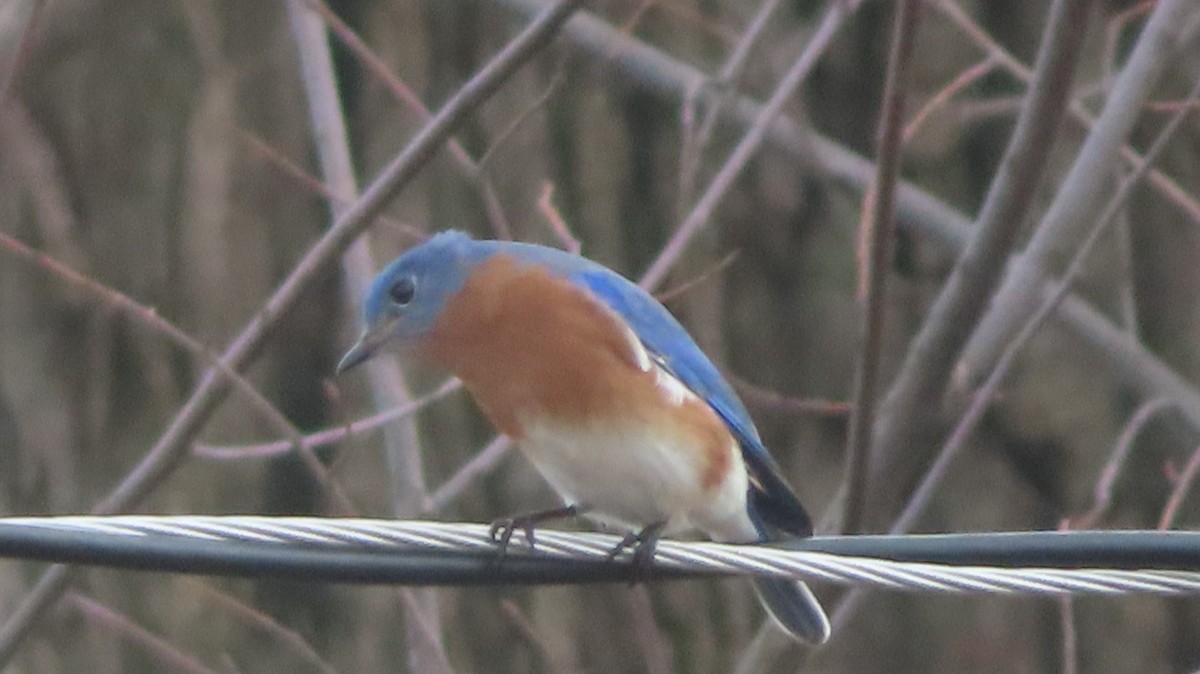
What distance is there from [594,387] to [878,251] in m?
0.58

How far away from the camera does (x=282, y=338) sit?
510 cm

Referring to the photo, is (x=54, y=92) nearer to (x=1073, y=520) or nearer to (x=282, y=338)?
(x=282, y=338)

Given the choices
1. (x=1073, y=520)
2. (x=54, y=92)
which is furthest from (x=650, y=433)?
(x=54, y=92)

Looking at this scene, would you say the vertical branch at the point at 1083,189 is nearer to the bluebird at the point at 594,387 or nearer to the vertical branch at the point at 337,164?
the bluebird at the point at 594,387

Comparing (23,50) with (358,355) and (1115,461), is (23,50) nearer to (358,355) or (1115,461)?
(358,355)

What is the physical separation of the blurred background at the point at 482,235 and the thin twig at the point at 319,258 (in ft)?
4.16

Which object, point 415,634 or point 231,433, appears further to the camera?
point 231,433

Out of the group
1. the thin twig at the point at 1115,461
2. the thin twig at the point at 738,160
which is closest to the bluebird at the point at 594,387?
the thin twig at the point at 738,160

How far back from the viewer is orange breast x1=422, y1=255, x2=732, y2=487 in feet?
11.5

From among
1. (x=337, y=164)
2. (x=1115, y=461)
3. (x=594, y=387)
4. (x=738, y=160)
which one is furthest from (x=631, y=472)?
(x=1115, y=461)

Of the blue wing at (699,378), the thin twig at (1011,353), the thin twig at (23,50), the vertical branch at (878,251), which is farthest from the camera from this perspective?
the thin twig at (1011,353)

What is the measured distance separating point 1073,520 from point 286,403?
6.63 feet

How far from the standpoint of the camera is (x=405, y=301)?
3.75 m

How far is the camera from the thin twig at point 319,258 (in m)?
3.42
